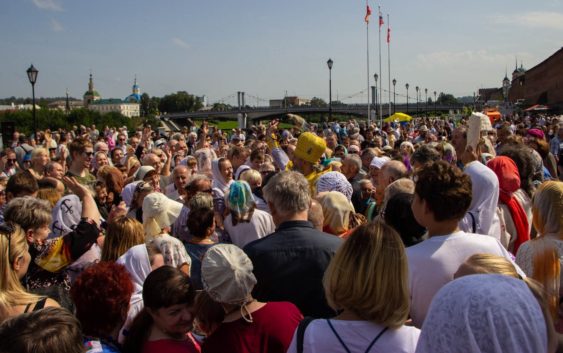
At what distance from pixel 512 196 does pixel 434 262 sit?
2394 mm

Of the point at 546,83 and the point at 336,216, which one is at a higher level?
the point at 546,83

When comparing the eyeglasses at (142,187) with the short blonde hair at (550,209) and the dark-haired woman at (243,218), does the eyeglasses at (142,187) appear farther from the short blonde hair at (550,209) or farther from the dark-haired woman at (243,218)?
the short blonde hair at (550,209)

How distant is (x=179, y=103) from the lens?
176750 mm

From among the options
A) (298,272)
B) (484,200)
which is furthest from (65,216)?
(484,200)

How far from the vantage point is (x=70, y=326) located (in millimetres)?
2141

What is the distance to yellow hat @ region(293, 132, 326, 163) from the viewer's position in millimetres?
6551

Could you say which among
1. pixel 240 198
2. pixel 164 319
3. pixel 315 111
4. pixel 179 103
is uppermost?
pixel 179 103

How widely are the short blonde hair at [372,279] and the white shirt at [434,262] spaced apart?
64cm

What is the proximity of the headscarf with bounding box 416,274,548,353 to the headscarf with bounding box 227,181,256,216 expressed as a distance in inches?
128

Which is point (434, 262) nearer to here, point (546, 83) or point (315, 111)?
point (546, 83)

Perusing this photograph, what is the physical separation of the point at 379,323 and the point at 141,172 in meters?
5.14

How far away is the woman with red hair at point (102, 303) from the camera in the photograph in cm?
278

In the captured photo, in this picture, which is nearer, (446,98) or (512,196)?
(512,196)

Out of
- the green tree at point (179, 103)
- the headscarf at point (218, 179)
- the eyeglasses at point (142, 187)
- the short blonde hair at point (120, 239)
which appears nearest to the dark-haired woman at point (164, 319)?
the short blonde hair at point (120, 239)
